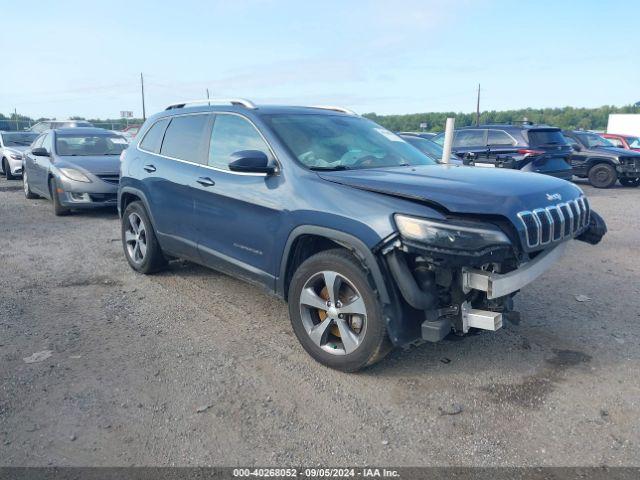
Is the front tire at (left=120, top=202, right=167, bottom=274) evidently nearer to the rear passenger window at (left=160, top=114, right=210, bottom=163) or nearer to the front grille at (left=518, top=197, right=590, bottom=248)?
the rear passenger window at (left=160, top=114, right=210, bottom=163)

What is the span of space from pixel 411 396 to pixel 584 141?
15868mm

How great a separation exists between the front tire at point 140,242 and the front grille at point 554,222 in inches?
150

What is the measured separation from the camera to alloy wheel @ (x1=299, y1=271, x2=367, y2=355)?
11.5ft

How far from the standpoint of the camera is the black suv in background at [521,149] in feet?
37.7

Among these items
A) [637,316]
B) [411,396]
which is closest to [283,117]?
[411,396]

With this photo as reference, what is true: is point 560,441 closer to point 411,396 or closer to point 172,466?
point 411,396

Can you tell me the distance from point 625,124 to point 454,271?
48.7 metres

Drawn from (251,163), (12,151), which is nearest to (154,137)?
(251,163)

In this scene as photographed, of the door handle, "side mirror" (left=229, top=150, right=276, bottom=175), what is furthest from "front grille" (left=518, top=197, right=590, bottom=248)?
the door handle

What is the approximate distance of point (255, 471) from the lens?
2.68 m

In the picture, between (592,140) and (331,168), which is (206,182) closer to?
(331,168)

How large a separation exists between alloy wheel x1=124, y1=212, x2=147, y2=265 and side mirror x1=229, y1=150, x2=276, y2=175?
7.17 ft

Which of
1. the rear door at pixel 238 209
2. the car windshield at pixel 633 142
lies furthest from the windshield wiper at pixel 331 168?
the car windshield at pixel 633 142

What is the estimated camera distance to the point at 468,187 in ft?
→ 11.0
